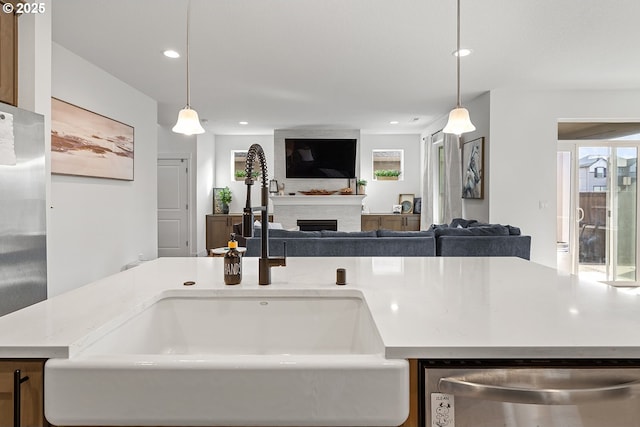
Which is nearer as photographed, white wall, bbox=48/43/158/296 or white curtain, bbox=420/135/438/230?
white wall, bbox=48/43/158/296

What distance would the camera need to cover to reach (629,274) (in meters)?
5.36

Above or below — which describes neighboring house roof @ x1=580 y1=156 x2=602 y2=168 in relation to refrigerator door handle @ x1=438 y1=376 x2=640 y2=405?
above

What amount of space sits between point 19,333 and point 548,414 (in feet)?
3.49

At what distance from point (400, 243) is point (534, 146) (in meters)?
2.71

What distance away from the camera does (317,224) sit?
770 centimetres

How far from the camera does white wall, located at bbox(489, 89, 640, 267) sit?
507 cm

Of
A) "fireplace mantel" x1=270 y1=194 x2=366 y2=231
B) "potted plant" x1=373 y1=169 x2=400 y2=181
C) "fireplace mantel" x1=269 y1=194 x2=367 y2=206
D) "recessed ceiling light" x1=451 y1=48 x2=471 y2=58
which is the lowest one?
"fireplace mantel" x1=270 y1=194 x2=366 y2=231

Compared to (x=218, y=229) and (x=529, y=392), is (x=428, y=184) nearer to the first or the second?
(x=218, y=229)

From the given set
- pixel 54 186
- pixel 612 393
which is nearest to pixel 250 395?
pixel 612 393

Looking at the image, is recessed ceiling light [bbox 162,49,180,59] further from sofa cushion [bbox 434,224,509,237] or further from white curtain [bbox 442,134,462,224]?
white curtain [bbox 442,134,462,224]

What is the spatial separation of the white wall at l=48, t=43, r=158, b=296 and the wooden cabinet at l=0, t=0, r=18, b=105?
150 centimetres

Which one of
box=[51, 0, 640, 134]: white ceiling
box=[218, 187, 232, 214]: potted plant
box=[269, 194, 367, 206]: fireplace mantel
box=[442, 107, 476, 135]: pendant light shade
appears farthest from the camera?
box=[218, 187, 232, 214]: potted plant

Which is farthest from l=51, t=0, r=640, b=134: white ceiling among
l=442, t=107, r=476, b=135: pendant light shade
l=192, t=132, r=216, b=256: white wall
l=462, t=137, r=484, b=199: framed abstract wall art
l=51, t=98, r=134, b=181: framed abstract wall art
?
l=192, t=132, r=216, b=256: white wall

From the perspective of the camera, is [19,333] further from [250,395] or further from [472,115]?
[472,115]
